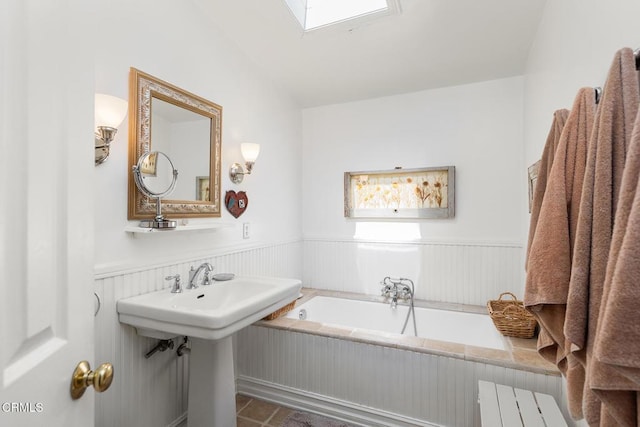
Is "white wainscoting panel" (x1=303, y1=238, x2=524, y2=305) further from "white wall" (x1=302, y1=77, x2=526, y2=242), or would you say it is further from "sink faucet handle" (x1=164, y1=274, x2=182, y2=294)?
"sink faucet handle" (x1=164, y1=274, x2=182, y2=294)

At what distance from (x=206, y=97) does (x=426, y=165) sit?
76.1 inches

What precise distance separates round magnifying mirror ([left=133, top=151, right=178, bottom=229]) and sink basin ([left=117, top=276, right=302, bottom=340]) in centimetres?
37

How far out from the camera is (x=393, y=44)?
2141 mm

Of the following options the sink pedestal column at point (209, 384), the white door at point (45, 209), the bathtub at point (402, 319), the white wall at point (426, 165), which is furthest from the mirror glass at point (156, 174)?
the white wall at point (426, 165)

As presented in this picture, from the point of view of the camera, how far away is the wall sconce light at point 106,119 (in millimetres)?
1257

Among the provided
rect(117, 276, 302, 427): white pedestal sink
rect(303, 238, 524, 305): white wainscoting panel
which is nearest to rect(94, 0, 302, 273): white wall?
rect(117, 276, 302, 427): white pedestal sink

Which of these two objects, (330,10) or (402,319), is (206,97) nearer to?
(330,10)

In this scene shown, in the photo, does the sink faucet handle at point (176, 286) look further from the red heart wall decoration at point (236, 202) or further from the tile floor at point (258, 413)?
the tile floor at point (258, 413)

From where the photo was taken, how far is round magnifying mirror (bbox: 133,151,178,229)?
1464 millimetres

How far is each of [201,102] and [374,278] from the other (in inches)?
83.5

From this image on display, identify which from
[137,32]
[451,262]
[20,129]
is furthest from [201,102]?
[451,262]

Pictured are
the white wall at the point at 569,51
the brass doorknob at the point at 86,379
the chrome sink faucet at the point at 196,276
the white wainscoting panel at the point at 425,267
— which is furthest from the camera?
the white wainscoting panel at the point at 425,267

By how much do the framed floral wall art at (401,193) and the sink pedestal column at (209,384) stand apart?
1841 millimetres

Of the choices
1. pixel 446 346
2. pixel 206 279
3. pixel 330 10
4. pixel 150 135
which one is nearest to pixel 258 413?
pixel 206 279
